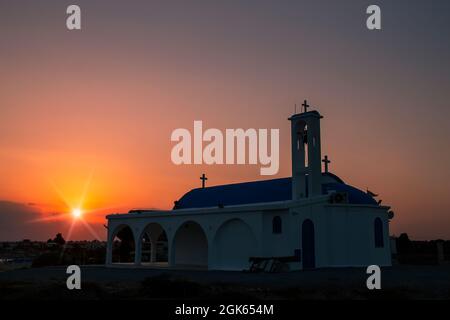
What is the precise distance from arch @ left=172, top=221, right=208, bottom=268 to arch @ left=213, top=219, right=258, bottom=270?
6188 mm

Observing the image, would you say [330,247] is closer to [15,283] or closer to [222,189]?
[222,189]

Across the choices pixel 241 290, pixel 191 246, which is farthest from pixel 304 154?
pixel 241 290

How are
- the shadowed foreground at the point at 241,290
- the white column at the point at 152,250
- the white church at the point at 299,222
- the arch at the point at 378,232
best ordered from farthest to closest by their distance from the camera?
the white column at the point at 152,250 < the arch at the point at 378,232 < the white church at the point at 299,222 < the shadowed foreground at the point at 241,290

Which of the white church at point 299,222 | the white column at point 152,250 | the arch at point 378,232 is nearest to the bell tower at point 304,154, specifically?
the white church at point 299,222

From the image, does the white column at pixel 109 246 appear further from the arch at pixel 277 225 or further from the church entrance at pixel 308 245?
the church entrance at pixel 308 245

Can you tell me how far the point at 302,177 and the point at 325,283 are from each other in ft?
42.5

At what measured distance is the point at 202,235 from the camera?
39125 millimetres

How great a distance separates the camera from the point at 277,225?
3028 cm

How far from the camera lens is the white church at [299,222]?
1175 inches

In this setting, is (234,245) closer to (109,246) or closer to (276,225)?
(276,225)

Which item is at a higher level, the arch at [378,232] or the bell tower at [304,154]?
the bell tower at [304,154]

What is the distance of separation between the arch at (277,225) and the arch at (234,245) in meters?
1.31
